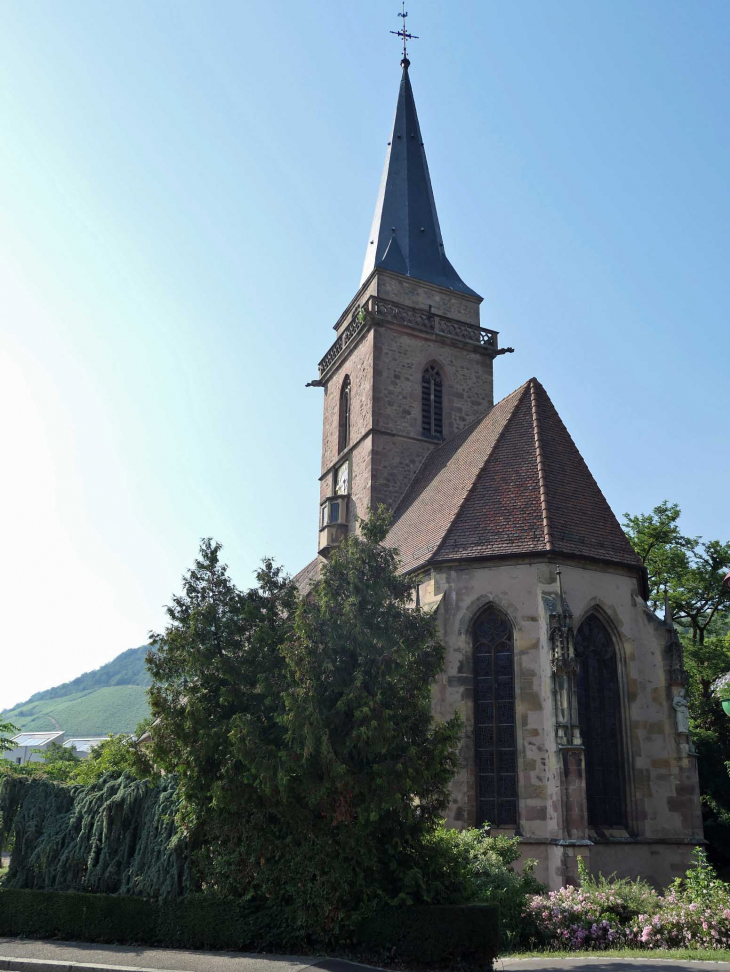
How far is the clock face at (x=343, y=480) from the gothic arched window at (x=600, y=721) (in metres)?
12.1

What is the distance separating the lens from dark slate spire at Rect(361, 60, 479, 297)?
3084cm

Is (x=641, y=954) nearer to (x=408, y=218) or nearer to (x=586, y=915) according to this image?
(x=586, y=915)

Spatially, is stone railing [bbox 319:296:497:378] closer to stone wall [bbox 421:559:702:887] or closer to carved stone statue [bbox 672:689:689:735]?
stone wall [bbox 421:559:702:887]

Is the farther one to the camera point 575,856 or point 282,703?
point 575,856

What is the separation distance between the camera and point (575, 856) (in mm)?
14688

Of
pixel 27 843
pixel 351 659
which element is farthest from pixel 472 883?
pixel 27 843

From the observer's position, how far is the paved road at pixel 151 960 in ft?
31.7

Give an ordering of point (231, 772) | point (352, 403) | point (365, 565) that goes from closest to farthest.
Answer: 1. point (231, 772)
2. point (365, 565)
3. point (352, 403)

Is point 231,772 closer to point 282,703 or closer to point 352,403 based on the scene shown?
point 282,703

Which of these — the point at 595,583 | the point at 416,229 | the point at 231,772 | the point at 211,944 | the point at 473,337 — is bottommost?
the point at 211,944

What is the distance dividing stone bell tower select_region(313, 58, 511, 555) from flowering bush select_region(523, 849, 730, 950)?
566 inches

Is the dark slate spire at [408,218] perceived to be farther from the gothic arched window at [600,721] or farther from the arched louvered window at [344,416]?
the gothic arched window at [600,721]

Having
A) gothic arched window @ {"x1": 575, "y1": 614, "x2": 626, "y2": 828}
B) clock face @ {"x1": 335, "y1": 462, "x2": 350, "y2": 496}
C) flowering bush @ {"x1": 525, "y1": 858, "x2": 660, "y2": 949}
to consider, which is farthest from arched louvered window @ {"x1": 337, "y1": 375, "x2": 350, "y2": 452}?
flowering bush @ {"x1": 525, "y1": 858, "x2": 660, "y2": 949}

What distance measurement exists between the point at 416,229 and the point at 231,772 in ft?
82.9
